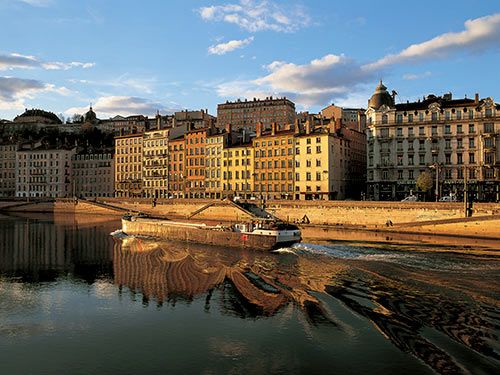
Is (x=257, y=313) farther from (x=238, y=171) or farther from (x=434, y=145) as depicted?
→ (x=238, y=171)

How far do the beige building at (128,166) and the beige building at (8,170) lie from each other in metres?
39.2

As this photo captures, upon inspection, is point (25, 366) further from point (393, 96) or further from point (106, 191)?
point (106, 191)

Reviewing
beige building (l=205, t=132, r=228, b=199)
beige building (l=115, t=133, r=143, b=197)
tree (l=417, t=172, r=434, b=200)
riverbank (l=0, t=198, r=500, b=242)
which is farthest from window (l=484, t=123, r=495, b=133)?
beige building (l=115, t=133, r=143, b=197)

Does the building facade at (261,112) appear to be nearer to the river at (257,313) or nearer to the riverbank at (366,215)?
the riverbank at (366,215)

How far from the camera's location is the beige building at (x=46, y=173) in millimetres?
142625

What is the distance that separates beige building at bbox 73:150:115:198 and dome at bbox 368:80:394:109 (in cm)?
8173

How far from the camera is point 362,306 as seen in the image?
89.0 feet

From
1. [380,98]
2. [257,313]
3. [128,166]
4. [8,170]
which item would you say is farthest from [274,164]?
[8,170]

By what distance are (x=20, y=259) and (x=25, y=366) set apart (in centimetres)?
3041

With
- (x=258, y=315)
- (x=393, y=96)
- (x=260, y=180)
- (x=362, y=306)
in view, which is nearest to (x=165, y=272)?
(x=258, y=315)

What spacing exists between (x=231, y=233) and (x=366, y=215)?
25.9 meters

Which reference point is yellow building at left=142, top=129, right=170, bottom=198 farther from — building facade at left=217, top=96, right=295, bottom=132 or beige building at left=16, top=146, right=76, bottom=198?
building facade at left=217, top=96, right=295, bottom=132

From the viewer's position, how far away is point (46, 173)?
14312cm

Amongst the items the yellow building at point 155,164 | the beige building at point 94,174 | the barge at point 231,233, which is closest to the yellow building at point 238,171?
the yellow building at point 155,164
